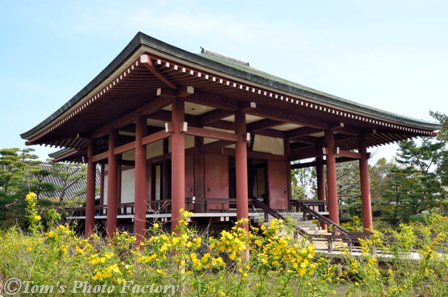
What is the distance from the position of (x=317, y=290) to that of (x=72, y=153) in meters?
16.0

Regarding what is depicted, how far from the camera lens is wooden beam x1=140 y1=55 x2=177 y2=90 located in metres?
7.00

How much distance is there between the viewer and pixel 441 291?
593 cm

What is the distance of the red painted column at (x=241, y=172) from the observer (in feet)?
33.7

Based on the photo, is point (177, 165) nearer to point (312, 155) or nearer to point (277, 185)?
point (277, 185)

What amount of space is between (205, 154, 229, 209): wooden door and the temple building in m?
0.03

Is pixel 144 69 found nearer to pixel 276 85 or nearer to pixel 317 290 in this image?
pixel 276 85

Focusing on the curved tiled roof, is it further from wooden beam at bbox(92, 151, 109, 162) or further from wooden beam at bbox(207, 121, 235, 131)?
wooden beam at bbox(207, 121, 235, 131)

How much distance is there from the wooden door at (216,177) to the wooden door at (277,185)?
7.95ft

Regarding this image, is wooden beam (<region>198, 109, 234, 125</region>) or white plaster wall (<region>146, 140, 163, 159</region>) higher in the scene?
wooden beam (<region>198, 109, 234, 125</region>)

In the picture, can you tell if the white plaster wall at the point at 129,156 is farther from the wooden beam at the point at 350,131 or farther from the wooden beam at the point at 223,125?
the wooden beam at the point at 350,131

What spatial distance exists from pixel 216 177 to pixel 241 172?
246 centimetres

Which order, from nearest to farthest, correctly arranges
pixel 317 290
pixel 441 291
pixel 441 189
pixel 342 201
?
pixel 317 290 < pixel 441 291 < pixel 441 189 < pixel 342 201

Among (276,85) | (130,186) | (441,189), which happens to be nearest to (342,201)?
(441,189)

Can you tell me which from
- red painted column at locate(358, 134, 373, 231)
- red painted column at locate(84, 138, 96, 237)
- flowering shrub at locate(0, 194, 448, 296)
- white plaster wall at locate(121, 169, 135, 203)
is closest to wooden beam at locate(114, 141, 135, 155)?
red painted column at locate(84, 138, 96, 237)
